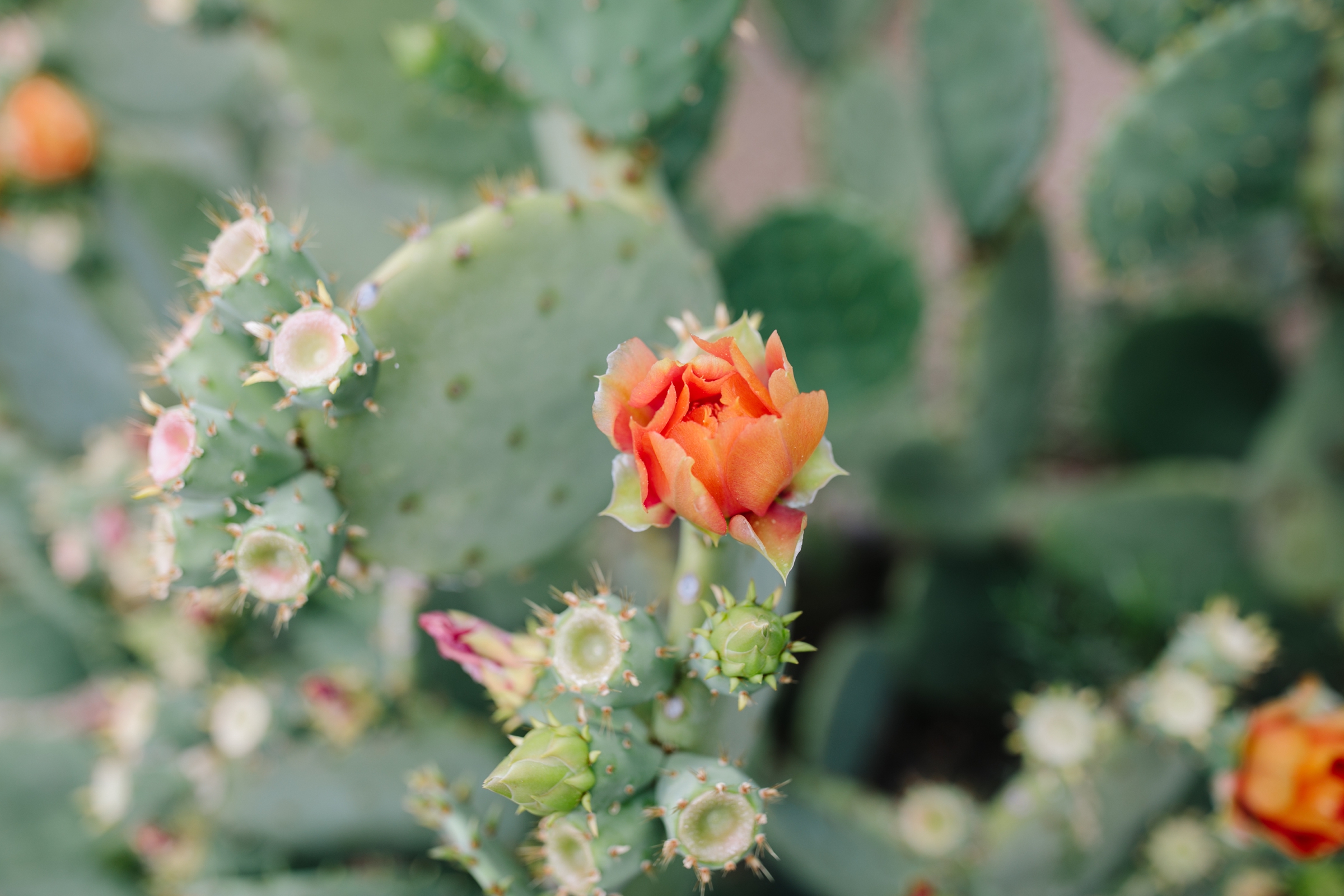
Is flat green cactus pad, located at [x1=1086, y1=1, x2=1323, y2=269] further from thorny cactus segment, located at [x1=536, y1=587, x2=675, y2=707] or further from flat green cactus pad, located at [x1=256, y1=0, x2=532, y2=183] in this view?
thorny cactus segment, located at [x1=536, y1=587, x2=675, y2=707]

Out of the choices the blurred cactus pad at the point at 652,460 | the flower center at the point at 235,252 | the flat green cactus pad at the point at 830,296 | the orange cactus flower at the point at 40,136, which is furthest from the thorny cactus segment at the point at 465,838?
the orange cactus flower at the point at 40,136

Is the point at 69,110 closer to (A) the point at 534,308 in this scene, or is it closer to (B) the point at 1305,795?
(A) the point at 534,308

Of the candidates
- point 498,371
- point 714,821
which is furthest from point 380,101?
point 714,821

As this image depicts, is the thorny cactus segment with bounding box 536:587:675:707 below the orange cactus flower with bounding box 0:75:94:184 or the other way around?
below

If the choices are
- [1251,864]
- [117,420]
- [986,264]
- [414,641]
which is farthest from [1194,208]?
[117,420]

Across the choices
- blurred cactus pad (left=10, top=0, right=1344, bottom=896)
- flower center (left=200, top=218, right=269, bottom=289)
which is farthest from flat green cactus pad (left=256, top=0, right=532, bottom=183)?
flower center (left=200, top=218, right=269, bottom=289)

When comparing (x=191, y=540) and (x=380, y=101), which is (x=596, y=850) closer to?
(x=191, y=540)

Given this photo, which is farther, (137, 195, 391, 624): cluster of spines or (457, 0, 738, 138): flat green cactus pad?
(457, 0, 738, 138): flat green cactus pad

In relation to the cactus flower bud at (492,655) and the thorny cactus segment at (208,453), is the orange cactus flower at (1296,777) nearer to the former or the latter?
the cactus flower bud at (492,655)
